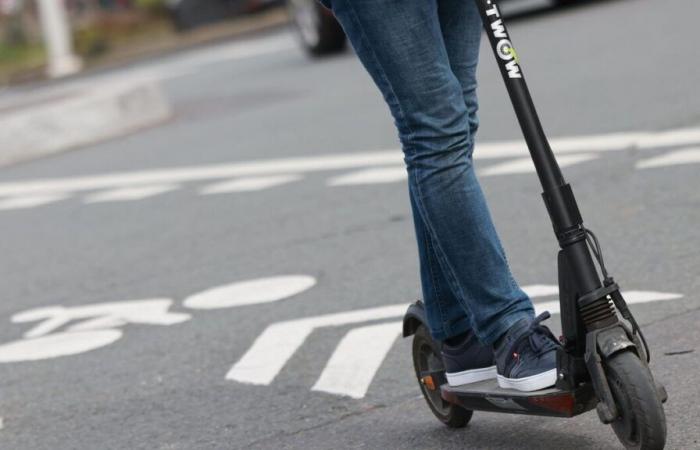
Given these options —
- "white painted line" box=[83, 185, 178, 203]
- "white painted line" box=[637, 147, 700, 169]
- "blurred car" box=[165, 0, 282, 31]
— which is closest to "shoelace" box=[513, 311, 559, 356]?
"white painted line" box=[637, 147, 700, 169]

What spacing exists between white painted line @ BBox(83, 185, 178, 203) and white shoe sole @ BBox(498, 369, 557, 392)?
626 cm

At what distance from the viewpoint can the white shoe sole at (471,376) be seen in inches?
141

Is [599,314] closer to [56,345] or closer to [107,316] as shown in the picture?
[56,345]

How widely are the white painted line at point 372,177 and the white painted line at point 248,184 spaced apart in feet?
1.33

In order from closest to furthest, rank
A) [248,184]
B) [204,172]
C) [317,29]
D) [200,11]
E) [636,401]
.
Answer: [636,401] < [248,184] < [204,172] < [317,29] < [200,11]

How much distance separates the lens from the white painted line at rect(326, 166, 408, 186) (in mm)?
8516

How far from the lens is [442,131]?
3.41 metres

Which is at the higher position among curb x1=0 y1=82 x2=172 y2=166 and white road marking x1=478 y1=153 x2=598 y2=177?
white road marking x1=478 y1=153 x2=598 y2=177

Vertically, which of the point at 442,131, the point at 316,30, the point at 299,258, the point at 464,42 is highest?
the point at 464,42

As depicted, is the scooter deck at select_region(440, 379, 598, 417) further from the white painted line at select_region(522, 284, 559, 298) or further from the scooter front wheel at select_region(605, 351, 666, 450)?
the white painted line at select_region(522, 284, 559, 298)

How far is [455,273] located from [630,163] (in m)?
4.31

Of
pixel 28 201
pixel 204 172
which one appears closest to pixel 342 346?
pixel 204 172

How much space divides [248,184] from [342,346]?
4.37m

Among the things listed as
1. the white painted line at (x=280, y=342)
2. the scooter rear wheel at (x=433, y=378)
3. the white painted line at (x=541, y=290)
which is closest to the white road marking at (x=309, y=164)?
the white painted line at (x=541, y=290)
